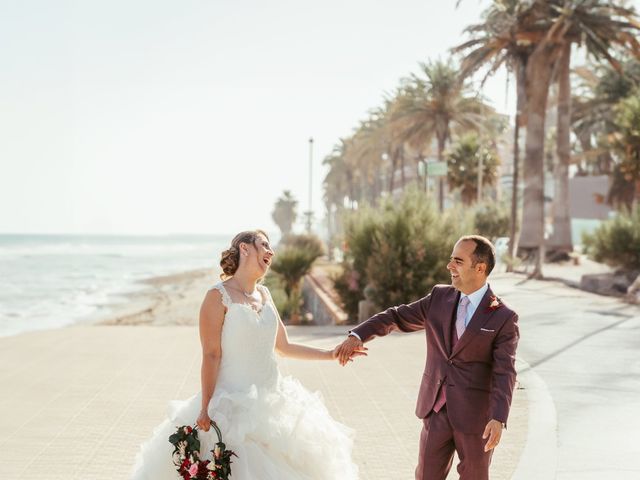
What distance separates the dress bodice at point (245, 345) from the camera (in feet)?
14.1

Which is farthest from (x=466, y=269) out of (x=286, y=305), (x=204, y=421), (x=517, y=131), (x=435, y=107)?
(x=435, y=107)

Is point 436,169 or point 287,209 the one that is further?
point 287,209

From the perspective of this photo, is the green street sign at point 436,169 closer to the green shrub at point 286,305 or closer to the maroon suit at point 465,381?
the green shrub at point 286,305

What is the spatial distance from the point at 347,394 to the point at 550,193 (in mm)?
114423

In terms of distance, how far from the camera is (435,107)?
52.7 m

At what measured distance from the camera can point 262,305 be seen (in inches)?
177

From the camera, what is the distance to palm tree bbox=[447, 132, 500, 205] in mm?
59500

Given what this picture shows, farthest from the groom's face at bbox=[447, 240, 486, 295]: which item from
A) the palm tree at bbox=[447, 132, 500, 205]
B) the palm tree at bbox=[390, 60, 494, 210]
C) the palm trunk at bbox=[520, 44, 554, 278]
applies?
the palm tree at bbox=[447, 132, 500, 205]

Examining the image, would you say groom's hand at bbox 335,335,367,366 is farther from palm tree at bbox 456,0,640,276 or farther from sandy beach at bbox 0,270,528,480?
palm tree at bbox 456,0,640,276

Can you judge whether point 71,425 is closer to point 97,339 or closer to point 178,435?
point 178,435

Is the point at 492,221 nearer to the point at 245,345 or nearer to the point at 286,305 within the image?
the point at 286,305

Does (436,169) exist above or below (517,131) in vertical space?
Result: below

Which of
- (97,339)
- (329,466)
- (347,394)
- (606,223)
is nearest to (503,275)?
(606,223)

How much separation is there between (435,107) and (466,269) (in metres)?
49.7
